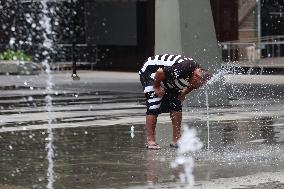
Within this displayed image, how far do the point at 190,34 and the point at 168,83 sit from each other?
755 cm

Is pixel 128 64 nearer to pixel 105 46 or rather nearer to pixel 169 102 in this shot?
pixel 105 46

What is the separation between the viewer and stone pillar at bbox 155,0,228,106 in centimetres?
1888

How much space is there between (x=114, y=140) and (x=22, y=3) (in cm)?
4194

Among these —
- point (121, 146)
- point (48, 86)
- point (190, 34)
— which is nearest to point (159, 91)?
point (121, 146)

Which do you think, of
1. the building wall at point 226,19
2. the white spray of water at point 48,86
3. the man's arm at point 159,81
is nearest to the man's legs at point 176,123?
the man's arm at point 159,81

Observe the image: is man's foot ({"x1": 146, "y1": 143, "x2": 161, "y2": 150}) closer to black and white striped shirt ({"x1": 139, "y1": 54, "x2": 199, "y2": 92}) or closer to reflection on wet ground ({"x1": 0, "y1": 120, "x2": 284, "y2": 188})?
reflection on wet ground ({"x1": 0, "y1": 120, "x2": 284, "y2": 188})

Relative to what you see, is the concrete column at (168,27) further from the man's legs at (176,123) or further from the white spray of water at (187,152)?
the man's legs at (176,123)

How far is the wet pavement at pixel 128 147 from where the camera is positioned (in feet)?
29.0

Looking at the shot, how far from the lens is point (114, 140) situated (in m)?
12.8

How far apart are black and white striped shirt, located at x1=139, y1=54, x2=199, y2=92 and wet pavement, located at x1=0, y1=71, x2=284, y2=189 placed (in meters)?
0.92

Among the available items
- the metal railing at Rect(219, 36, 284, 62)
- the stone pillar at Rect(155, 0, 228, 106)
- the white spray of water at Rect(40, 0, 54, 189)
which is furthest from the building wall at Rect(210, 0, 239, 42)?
the stone pillar at Rect(155, 0, 228, 106)

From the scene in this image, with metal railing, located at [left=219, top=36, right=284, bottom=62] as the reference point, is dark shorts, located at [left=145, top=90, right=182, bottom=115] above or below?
above

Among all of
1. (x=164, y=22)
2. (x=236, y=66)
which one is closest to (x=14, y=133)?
(x=164, y=22)

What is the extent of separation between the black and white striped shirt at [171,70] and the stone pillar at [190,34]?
7.20 metres
